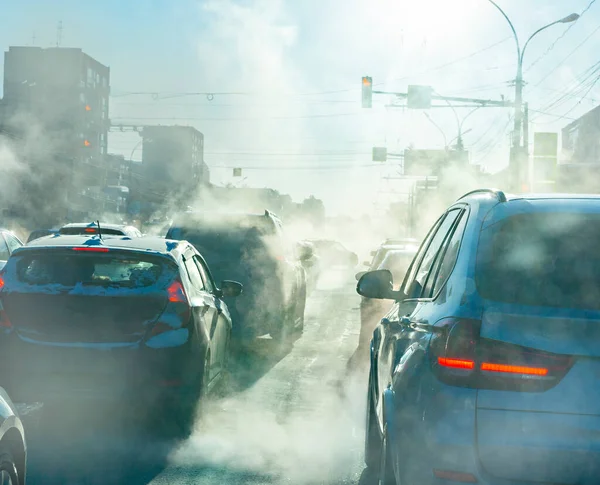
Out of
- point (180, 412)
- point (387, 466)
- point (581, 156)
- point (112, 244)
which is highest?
point (581, 156)

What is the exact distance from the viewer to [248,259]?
12.4 m

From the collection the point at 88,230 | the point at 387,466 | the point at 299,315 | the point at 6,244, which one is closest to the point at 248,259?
the point at 299,315

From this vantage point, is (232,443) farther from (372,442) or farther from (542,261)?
(542,261)

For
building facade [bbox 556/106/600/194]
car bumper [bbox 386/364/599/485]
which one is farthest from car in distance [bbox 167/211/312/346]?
building facade [bbox 556/106/600/194]

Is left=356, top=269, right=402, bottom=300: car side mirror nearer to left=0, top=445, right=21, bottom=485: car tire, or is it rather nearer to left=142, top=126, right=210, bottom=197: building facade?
left=0, top=445, right=21, bottom=485: car tire

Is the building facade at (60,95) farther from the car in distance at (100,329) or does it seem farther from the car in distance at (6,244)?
the car in distance at (100,329)

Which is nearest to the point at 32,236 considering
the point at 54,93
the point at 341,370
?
the point at 341,370

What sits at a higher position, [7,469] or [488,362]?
[488,362]

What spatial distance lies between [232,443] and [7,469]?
10.7ft

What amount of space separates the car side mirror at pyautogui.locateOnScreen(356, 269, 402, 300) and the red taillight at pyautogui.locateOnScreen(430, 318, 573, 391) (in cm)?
178

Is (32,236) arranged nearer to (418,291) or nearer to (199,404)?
(199,404)

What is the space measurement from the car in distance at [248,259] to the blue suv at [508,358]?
8363 mm

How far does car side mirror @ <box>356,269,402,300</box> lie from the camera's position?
513 centimetres

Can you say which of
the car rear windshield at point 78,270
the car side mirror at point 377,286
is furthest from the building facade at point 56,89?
the car side mirror at point 377,286
